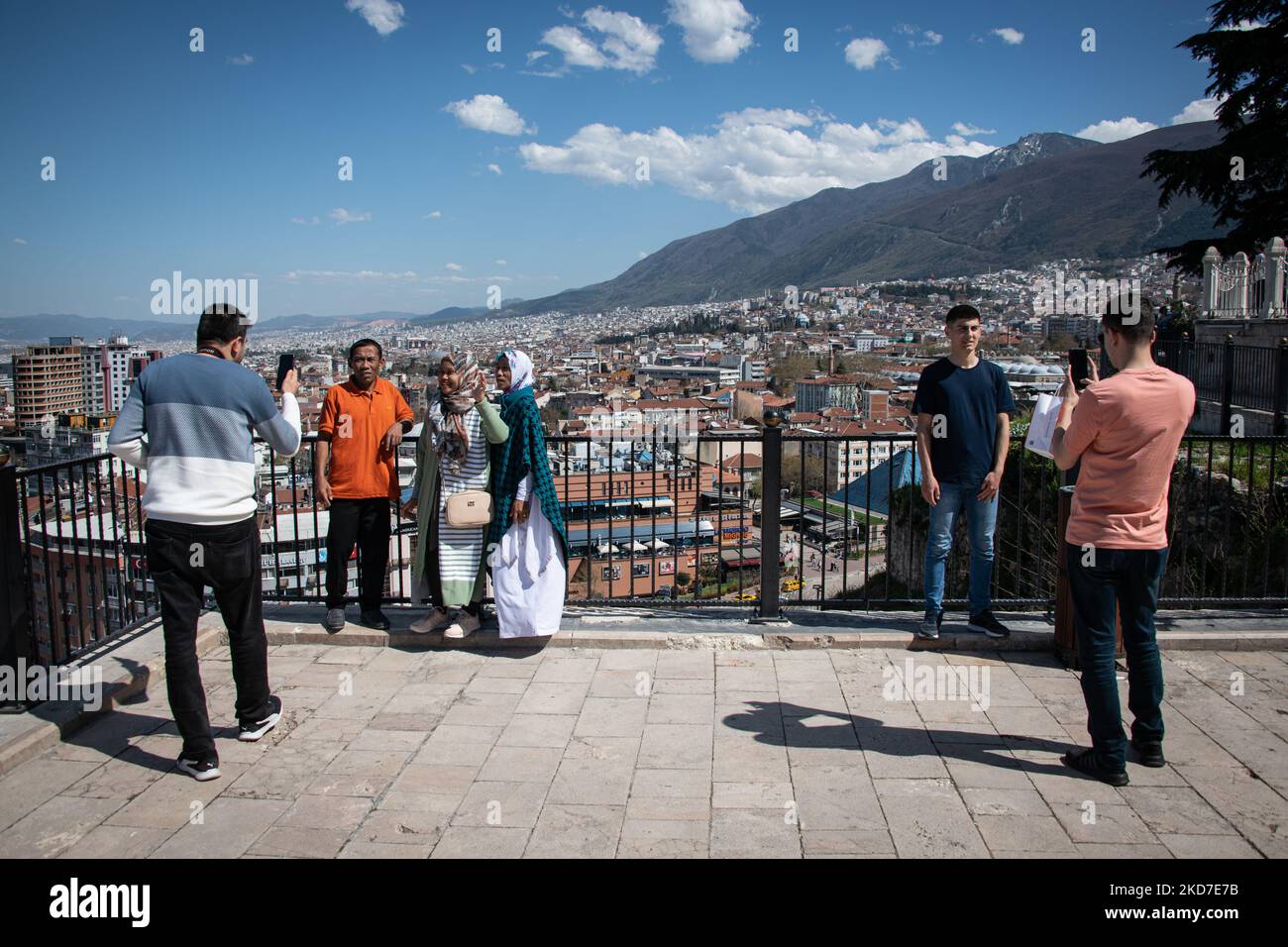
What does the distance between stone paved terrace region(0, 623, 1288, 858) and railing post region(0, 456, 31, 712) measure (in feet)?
1.44

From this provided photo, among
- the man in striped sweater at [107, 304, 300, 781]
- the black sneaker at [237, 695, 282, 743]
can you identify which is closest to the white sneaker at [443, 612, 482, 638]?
the black sneaker at [237, 695, 282, 743]

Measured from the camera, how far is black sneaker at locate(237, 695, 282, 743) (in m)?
3.86

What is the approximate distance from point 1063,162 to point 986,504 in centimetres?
19880

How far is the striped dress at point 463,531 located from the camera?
502cm

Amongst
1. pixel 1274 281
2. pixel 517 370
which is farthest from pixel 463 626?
pixel 1274 281

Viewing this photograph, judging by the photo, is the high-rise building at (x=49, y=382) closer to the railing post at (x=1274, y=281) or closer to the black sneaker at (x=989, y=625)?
the black sneaker at (x=989, y=625)

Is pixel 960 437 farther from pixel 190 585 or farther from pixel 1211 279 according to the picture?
pixel 1211 279

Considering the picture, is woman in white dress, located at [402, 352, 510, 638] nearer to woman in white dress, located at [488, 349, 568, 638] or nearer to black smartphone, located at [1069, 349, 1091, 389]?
woman in white dress, located at [488, 349, 568, 638]

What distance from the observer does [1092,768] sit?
3.46m

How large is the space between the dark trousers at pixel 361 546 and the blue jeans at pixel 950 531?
3.17m

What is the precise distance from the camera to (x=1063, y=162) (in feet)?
572

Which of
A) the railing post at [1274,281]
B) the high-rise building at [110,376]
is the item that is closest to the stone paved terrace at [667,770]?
the high-rise building at [110,376]

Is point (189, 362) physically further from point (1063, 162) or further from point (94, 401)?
point (1063, 162)
